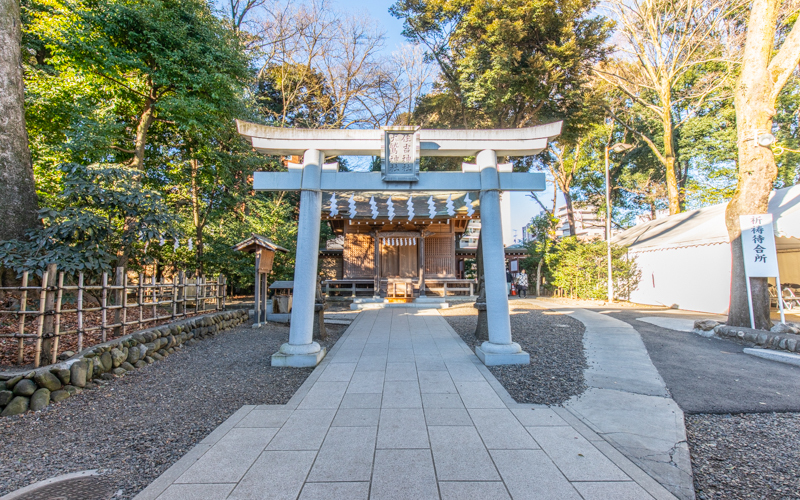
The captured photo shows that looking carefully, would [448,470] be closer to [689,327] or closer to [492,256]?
[492,256]

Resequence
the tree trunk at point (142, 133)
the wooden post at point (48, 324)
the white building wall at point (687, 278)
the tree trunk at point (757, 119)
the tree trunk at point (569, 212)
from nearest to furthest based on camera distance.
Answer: the wooden post at point (48, 324)
the tree trunk at point (757, 119)
the tree trunk at point (142, 133)
the white building wall at point (687, 278)
the tree trunk at point (569, 212)

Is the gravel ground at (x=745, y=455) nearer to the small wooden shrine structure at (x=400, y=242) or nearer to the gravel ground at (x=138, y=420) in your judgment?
the gravel ground at (x=138, y=420)

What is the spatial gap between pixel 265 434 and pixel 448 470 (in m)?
1.60

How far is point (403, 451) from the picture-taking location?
8.71 ft

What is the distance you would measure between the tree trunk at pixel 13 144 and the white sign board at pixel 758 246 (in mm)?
12536

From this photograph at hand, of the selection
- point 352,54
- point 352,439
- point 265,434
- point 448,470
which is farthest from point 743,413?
point 352,54

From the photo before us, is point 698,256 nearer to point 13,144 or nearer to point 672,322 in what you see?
point 672,322

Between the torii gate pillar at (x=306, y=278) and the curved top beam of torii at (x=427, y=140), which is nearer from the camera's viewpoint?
the torii gate pillar at (x=306, y=278)

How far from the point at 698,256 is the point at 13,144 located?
17.1 metres

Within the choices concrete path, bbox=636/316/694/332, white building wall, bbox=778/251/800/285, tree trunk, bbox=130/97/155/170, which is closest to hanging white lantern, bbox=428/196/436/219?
concrete path, bbox=636/316/694/332

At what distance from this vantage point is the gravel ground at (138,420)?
2568mm

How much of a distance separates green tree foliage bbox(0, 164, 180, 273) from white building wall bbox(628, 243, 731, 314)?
14.3m

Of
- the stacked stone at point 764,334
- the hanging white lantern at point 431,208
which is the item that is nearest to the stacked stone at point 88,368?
the hanging white lantern at point 431,208

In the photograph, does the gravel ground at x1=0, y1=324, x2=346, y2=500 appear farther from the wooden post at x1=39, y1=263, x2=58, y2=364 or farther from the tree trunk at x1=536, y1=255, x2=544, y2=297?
the tree trunk at x1=536, y1=255, x2=544, y2=297
